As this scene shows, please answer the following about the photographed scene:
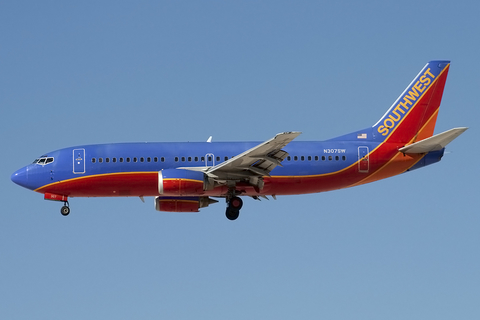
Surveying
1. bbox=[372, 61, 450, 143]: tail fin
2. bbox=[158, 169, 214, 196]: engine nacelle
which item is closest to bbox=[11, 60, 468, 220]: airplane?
bbox=[158, 169, 214, 196]: engine nacelle

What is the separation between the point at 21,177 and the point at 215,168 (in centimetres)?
1254

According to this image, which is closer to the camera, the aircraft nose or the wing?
the wing

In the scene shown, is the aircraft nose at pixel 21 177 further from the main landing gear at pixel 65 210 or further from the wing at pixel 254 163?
the wing at pixel 254 163

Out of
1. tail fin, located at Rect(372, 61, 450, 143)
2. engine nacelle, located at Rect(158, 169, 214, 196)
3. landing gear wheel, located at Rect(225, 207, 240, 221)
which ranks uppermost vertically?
tail fin, located at Rect(372, 61, 450, 143)

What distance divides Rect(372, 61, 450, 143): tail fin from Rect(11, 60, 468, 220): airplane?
0.37 metres

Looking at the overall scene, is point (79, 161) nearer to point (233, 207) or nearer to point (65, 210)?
point (65, 210)

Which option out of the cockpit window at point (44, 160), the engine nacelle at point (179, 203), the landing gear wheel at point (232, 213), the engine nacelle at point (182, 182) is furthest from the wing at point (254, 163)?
the cockpit window at point (44, 160)

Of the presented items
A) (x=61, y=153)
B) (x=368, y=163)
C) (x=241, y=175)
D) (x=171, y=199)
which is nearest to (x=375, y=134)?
(x=368, y=163)

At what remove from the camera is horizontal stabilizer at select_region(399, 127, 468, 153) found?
44.2m

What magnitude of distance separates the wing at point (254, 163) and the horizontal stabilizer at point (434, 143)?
916 centimetres

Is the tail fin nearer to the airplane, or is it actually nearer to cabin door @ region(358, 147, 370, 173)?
the airplane

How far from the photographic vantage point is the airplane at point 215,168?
4457cm

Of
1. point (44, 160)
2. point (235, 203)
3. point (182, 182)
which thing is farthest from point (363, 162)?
point (44, 160)

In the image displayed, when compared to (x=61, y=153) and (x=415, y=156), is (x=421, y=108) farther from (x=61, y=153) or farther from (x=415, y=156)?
(x=61, y=153)
